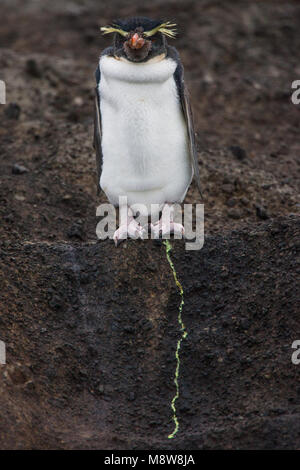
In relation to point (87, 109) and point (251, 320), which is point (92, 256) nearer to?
point (251, 320)

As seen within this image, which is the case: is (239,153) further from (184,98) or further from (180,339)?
(180,339)

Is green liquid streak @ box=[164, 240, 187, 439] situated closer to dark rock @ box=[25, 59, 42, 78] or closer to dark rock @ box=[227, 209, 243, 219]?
dark rock @ box=[227, 209, 243, 219]

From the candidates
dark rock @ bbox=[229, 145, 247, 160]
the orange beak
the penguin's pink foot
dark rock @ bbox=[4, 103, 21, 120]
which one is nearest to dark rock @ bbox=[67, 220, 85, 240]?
the penguin's pink foot

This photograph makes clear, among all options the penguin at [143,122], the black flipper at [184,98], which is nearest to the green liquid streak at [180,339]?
the penguin at [143,122]

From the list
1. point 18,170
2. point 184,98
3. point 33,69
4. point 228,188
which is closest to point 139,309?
point 184,98

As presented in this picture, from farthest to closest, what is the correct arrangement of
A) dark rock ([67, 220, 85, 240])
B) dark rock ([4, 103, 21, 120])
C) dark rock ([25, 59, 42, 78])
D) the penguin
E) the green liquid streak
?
dark rock ([25, 59, 42, 78]), dark rock ([4, 103, 21, 120]), dark rock ([67, 220, 85, 240]), the penguin, the green liquid streak
